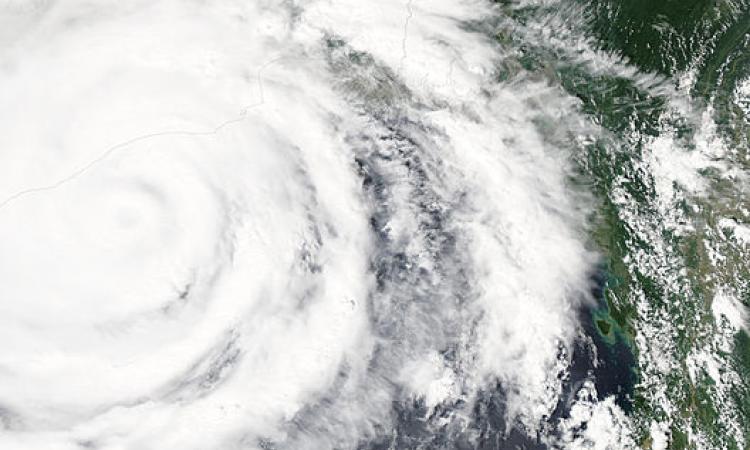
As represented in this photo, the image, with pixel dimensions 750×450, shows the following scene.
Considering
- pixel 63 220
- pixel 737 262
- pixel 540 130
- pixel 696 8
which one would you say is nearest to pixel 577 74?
pixel 540 130

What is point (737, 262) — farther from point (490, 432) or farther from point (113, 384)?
point (113, 384)

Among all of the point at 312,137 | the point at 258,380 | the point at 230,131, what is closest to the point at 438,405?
the point at 258,380

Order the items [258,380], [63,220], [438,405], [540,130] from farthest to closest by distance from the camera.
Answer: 1. [540,130]
2. [438,405]
3. [258,380]
4. [63,220]

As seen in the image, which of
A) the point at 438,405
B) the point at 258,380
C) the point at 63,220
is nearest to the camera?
the point at 63,220

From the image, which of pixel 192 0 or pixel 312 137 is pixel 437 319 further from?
pixel 192 0

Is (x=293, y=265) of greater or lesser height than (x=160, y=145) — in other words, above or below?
below

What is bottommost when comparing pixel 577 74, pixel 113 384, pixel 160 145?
pixel 113 384

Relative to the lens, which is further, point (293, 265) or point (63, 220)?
point (293, 265)
